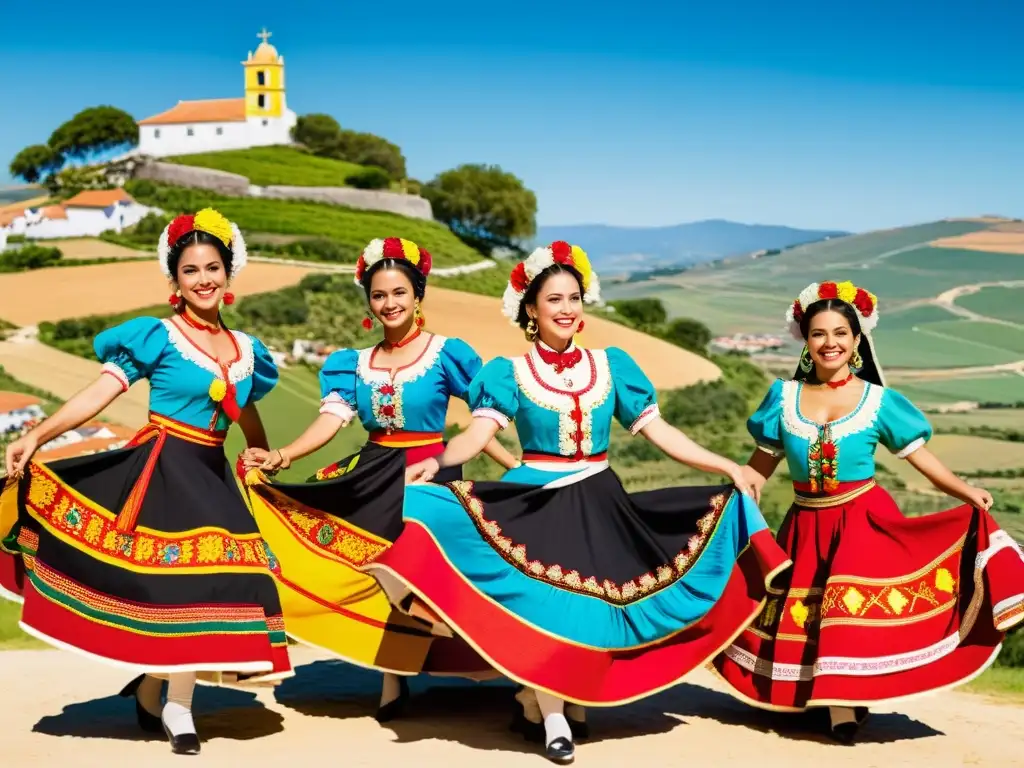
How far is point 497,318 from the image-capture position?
81.1ft

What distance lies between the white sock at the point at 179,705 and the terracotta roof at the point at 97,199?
30.0 meters

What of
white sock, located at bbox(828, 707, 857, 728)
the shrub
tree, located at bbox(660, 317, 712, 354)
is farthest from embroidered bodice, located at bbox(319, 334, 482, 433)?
the shrub

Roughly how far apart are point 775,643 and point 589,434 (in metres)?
1.25

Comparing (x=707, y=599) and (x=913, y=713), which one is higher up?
(x=707, y=599)

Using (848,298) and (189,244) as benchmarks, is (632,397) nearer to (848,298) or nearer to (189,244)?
(848,298)

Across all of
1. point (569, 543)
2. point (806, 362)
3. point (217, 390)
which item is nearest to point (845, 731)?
point (569, 543)

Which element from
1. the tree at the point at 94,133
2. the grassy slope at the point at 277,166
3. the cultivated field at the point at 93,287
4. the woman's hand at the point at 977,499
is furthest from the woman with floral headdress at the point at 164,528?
the tree at the point at 94,133

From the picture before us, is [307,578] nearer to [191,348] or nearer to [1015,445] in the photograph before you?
[191,348]

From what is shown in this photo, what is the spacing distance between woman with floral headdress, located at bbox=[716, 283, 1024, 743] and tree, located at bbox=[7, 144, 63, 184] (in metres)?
40.9

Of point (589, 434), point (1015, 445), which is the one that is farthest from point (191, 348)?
point (1015, 445)

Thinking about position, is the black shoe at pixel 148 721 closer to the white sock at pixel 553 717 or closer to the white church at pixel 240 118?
the white sock at pixel 553 717

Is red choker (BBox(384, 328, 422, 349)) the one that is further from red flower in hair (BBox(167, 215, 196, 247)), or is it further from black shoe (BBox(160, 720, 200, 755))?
black shoe (BBox(160, 720, 200, 755))

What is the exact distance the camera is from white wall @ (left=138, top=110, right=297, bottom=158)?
51500 millimetres

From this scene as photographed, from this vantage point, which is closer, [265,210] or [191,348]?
[191,348]
